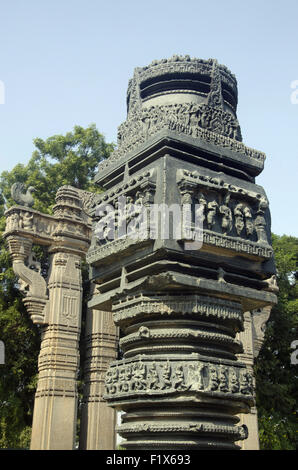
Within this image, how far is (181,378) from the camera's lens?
3.41 metres

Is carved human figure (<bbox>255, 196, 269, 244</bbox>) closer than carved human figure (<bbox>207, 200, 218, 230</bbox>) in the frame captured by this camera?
No

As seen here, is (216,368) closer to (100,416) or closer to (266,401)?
(100,416)

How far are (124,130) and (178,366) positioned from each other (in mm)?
2408

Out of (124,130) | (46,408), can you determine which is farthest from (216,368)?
(46,408)

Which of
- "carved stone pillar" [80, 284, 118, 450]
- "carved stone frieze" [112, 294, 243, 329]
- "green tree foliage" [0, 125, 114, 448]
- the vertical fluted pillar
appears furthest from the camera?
"green tree foliage" [0, 125, 114, 448]

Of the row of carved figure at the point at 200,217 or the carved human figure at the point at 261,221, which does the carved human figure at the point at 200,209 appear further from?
the carved human figure at the point at 261,221

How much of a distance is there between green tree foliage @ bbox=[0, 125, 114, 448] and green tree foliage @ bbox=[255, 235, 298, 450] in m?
6.54

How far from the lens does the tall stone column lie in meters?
3.48

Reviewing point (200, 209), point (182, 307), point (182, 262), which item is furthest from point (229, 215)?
point (182, 307)

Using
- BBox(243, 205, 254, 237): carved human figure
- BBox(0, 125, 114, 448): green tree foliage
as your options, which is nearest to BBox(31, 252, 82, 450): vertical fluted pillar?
BBox(0, 125, 114, 448): green tree foliage

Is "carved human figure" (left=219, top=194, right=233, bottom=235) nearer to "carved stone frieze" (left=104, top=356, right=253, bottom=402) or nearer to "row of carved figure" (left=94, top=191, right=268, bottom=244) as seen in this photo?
"row of carved figure" (left=94, top=191, right=268, bottom=244)

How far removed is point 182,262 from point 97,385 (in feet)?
24.1

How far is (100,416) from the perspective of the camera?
33.0 feet

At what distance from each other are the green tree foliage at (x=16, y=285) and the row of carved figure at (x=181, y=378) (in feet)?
30.8
